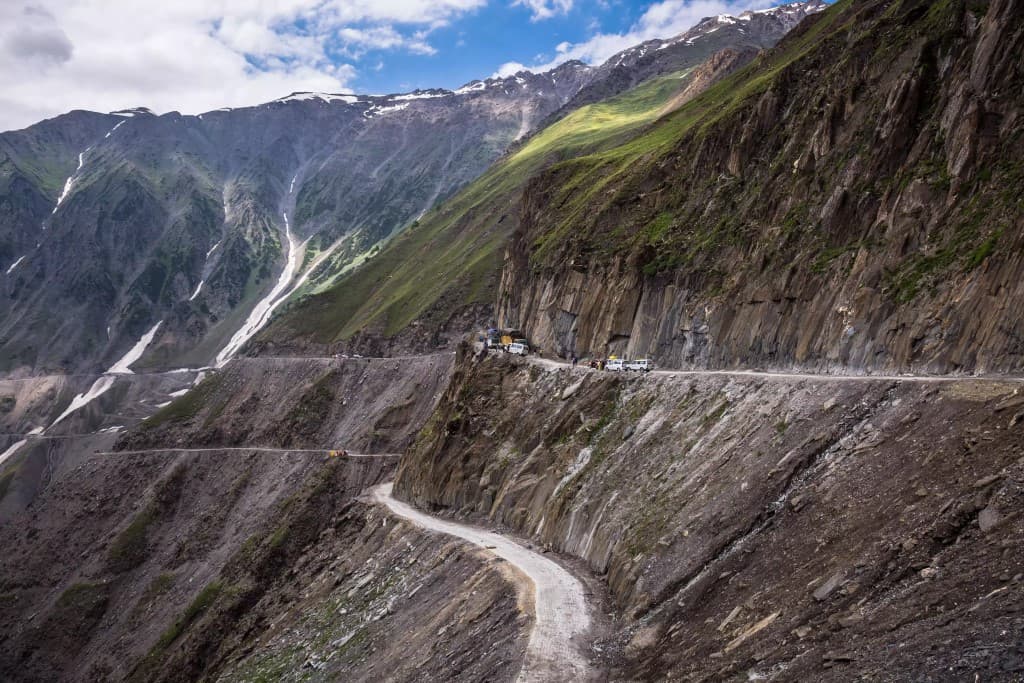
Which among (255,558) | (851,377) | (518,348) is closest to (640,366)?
(851,377)

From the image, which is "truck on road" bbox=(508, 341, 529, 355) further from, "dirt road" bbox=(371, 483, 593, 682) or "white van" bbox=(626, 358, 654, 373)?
"dirt road" bbox=(371, 483, 593, 682)

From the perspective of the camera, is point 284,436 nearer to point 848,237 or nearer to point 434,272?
point 434,272

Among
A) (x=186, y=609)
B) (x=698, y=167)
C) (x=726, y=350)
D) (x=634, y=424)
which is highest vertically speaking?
(x=698, y=167)

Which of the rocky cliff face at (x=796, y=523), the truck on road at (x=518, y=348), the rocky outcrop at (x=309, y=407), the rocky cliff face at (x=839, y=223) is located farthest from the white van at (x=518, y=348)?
the rocky outcrop at (x=309, y=407)

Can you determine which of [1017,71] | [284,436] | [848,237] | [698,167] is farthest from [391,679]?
[284,436]

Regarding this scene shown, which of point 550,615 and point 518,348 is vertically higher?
point 518,348

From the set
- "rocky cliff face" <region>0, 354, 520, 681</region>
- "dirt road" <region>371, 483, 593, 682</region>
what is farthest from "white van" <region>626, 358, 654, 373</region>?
"rocky cliff face" <region>0, 354, 520, 681</region>

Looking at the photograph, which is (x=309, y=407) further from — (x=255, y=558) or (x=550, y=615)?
(x=550, y=615)
